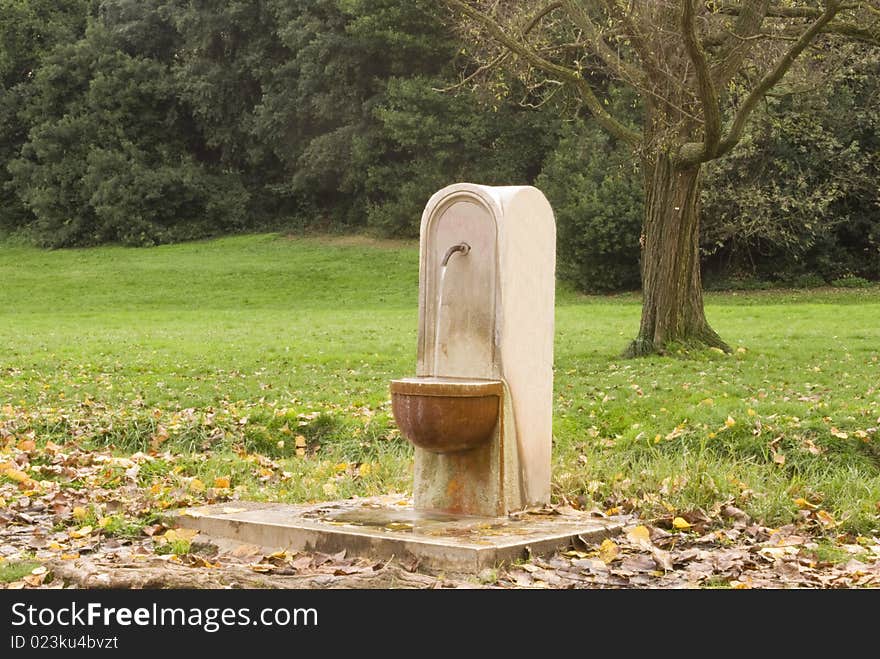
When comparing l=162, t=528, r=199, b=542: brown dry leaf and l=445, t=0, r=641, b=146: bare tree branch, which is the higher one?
l=445, t=0, r=641, b=146: bare tree branch

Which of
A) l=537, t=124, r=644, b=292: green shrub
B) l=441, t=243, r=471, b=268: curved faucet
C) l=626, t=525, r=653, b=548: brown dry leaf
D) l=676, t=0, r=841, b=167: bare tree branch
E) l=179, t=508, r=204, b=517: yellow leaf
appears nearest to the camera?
l=626, t=525, r=653, b=548: brown dry leaf

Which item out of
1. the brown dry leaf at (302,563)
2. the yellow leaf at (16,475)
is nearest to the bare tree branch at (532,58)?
the yellow leaf at (16,475)

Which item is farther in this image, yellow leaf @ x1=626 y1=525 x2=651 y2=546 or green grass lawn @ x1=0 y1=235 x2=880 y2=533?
green grass lawn @ x1=0 y1=235 x2=880 y2=533

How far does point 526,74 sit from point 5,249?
38122 millimetres

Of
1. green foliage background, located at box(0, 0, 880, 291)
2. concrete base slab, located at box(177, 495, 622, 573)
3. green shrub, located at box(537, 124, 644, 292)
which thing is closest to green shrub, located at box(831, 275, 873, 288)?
green foliage background, located at box(0, 0, 880, 291)

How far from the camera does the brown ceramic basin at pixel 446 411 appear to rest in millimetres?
Answer: 7367

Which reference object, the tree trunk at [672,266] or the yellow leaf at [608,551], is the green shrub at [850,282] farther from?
the yellow leaf at [608,551]

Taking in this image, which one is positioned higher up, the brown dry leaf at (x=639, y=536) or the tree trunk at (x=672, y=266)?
the tree trunk at (x=672, y=266)

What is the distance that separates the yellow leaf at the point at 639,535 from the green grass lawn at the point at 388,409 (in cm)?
79

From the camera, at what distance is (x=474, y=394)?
739 cm

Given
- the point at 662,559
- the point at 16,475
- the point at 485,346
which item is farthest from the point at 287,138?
the point at 662,559

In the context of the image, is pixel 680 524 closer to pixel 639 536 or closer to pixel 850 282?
pixel 639 536

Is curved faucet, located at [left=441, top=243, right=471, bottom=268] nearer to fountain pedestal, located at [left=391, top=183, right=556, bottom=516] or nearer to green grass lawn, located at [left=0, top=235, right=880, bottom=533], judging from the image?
fountain pedestal, located at [left=391, top=183, right=556, bottom=516]

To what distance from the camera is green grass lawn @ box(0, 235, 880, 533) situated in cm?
879
